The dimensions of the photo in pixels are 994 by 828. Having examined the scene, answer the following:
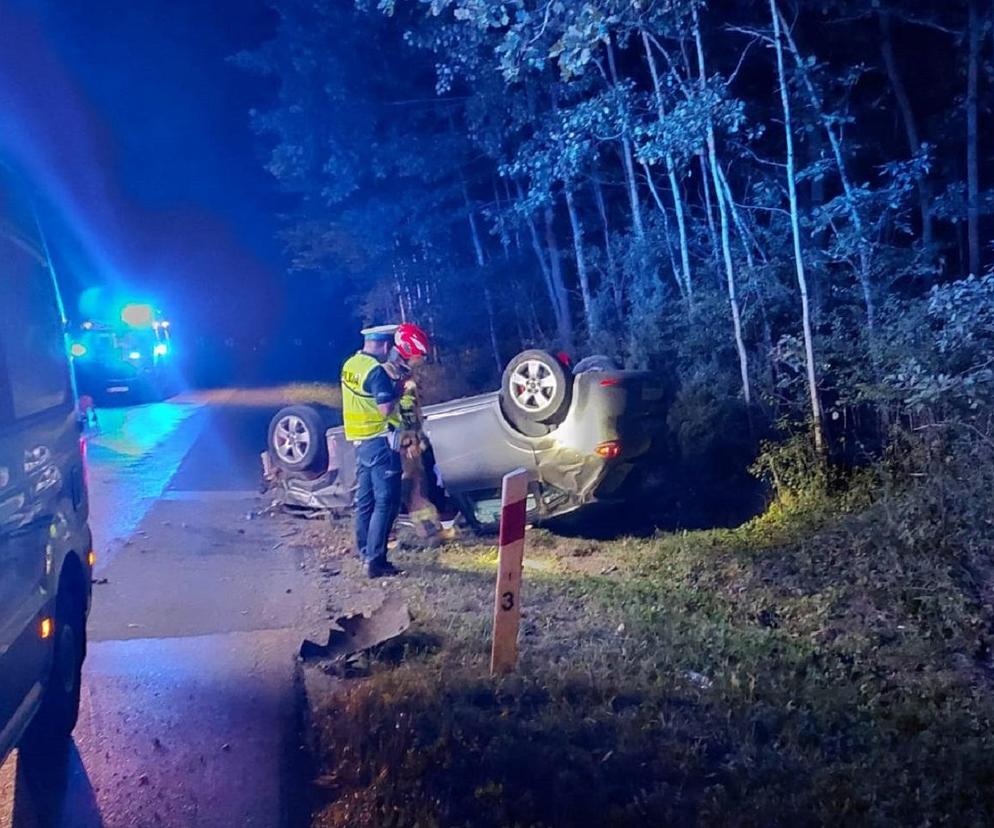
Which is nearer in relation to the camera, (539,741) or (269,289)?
(539,741)

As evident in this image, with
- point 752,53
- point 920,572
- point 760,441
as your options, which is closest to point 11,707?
point 920,572

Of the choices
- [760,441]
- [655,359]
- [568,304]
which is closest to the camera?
[760,441]

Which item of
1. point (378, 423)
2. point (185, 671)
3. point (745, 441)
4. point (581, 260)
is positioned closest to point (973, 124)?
point (745, 441)

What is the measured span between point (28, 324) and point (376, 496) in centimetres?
381

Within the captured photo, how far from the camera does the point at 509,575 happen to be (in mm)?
5531

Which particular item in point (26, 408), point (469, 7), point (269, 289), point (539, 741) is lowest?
point (539, 741)

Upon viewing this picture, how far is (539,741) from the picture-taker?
4.75 meters

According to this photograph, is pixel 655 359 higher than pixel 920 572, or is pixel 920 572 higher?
pixel 655 359

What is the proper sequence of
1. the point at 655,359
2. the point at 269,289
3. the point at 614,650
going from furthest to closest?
the point at 269,289, the point at 655,359, the point at 614,650

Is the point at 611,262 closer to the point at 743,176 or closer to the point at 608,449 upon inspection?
the point at 743,176

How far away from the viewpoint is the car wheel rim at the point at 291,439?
10.8 meters

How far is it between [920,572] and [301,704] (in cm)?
387

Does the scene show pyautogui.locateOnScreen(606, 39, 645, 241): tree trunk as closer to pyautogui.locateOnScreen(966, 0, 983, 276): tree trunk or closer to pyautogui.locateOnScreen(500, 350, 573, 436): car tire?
pyautogui.locateOnScreen(966, 0, 983, 276): tree trunk

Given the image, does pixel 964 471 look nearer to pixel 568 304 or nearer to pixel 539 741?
pixel 539 741
